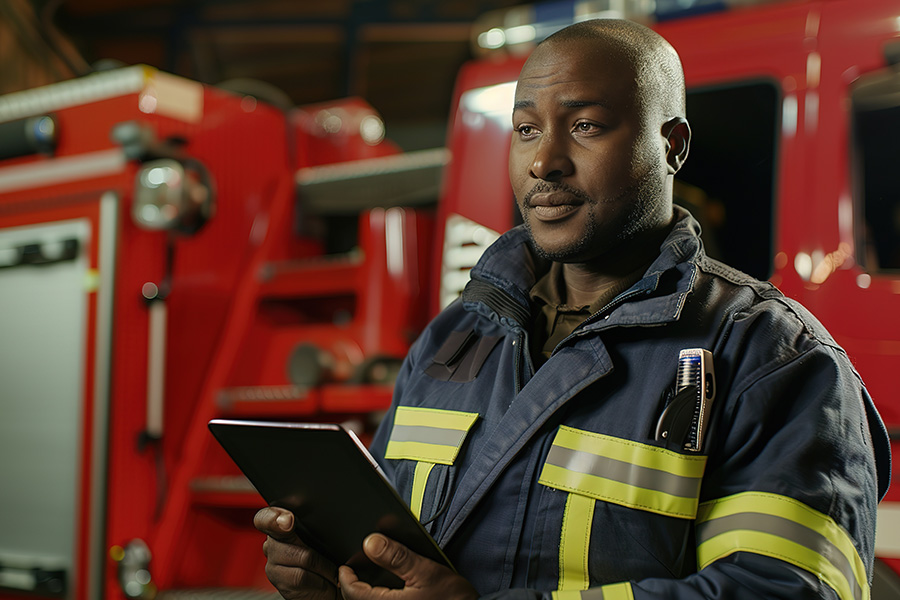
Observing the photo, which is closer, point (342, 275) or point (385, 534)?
point (385, 534)

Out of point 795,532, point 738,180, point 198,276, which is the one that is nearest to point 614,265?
point 795,532

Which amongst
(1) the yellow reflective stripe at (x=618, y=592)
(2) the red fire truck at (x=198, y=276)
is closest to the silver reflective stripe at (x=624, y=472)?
(1) the yellow reflective stripe at (x=618, y=592)

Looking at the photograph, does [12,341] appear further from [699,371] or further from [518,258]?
[699,371]

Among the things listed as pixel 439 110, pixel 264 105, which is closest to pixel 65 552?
pixel 264 105

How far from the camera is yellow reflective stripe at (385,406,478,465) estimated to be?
4.04 ft

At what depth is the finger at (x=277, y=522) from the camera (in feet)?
3.83

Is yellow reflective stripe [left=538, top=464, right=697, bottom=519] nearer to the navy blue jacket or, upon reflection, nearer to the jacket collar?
the navy blue jacket

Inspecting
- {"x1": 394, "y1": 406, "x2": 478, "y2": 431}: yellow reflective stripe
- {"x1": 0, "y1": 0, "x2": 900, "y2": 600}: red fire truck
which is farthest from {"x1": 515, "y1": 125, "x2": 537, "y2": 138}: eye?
{"x1": 0, "y1": 0, "x2": 900, "y2": 600}: red fire truck

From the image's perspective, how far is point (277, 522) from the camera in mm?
1173

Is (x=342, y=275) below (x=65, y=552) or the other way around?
the other way around

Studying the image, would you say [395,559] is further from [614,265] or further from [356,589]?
[614,265]

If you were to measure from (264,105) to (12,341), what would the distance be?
1181mm

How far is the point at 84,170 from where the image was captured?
2814 mm

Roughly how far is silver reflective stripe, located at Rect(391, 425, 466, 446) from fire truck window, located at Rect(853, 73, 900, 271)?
100 cm
